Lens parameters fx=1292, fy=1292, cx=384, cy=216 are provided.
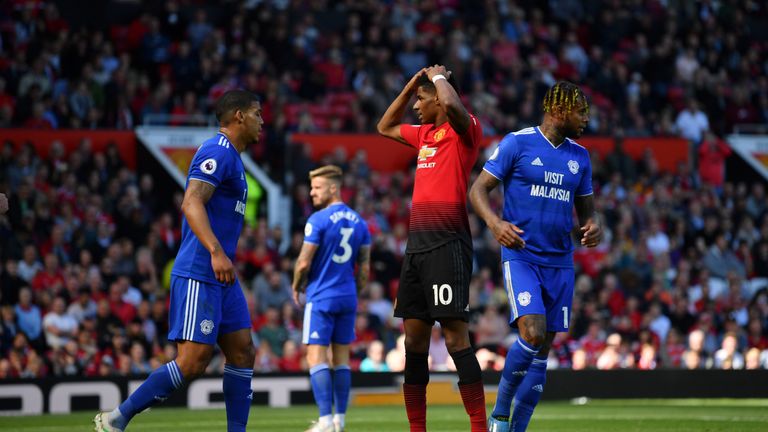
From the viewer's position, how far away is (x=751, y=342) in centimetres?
2066

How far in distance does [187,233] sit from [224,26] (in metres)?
17.4

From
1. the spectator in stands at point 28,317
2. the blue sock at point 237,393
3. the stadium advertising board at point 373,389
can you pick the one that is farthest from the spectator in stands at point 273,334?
the blue sock at point 237,393

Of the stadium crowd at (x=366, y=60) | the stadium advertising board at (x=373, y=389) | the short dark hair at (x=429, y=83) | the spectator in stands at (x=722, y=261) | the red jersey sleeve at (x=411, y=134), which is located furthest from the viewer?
the spectator in stands at (x=722, y=261)

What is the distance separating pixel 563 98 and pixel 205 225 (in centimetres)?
277

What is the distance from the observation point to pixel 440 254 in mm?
8703

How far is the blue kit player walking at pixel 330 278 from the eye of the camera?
11891mm

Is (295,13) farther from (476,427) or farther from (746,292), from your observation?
(476,427)

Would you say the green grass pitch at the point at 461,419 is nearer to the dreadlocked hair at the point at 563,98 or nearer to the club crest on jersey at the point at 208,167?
the dreadlocked hair at the point at 563,98

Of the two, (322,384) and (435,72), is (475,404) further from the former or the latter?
(322,384)

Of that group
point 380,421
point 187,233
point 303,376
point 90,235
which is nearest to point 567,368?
point 303,376

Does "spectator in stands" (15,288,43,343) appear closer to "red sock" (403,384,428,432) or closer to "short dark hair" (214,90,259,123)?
"short dark hair" (214,90,259,123)

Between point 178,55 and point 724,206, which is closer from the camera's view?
point 178,55

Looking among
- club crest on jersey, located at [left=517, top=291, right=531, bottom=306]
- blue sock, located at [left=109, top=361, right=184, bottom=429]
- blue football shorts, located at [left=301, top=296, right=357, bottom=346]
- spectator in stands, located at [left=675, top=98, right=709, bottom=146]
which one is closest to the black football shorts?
club crest on jersey, located at [left=517, top=291, right=531, bottom=306]

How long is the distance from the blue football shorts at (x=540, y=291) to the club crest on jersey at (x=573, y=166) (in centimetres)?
69
